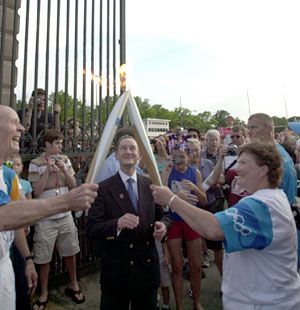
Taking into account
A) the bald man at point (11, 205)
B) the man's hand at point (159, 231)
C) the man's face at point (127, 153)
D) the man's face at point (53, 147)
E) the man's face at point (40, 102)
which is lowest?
the man's hand at point (159, 231)

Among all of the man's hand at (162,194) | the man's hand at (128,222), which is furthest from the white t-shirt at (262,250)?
the man's hand at (128,222)

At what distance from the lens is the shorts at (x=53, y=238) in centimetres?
356

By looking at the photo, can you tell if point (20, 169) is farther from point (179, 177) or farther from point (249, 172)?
point (249, 172)

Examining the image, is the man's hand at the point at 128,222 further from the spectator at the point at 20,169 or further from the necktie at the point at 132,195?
the spectator at the point at 20,169

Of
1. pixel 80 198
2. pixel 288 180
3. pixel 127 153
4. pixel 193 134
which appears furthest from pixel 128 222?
pixel 193 134

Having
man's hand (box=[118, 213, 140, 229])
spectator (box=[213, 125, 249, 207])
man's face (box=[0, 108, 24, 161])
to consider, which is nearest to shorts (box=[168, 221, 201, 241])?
spectator (box=[213, 125, 249, 207])

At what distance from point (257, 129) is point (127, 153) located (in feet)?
5.41

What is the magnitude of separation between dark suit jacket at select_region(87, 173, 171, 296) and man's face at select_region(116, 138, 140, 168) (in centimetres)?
16

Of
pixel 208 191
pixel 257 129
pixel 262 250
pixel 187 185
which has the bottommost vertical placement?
pixel 262 250

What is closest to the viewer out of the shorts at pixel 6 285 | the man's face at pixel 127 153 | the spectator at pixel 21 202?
the spectator at pixel 21 202

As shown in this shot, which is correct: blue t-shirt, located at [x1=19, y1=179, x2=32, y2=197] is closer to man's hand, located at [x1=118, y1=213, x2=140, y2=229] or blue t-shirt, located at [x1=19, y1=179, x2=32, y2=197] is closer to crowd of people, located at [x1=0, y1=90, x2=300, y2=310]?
crowd of people, located at [x1=0, y1=90, x2=300, y2=310]

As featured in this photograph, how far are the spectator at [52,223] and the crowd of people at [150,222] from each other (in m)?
0.01

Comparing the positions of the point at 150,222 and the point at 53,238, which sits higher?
the point at 150,222

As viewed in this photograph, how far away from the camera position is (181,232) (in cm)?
348
